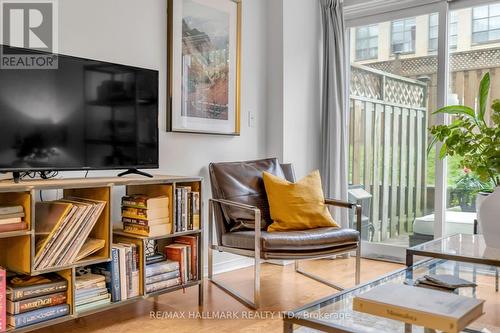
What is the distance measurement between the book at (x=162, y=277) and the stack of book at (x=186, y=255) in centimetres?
5

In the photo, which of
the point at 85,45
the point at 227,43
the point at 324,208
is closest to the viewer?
the point at 85,45

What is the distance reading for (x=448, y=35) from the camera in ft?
12.1

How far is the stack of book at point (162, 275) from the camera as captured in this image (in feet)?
8.20

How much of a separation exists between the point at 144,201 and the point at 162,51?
1.15 metres

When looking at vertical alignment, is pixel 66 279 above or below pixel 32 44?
below

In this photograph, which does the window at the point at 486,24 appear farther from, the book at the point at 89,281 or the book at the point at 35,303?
the book at the point at 35,303

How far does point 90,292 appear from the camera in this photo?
224cm

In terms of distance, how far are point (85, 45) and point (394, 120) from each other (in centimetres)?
256

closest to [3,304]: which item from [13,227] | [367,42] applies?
[13,227]

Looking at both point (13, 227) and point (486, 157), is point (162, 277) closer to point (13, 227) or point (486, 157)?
point (13, 227)

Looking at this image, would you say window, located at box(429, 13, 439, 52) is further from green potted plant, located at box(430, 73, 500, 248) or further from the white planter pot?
the white planter pot

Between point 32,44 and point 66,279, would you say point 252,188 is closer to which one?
point 66,279

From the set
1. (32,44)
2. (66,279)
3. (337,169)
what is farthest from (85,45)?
(337,169)

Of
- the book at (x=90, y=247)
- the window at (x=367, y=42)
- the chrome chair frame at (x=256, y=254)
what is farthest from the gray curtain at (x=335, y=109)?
the book at (x=90, y=247)
